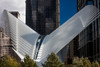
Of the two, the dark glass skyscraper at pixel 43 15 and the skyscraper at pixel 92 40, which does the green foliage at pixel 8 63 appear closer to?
the skyscraper at pixel 92 40

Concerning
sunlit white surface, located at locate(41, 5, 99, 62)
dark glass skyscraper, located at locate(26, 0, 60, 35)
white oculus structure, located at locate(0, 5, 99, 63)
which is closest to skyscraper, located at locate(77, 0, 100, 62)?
sunlit white surface, located at locate(41, 5, 99, 62)

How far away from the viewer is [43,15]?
150500 mm

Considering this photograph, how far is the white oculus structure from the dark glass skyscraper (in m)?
77.6

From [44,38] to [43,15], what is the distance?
80.7m

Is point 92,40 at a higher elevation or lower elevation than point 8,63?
lower

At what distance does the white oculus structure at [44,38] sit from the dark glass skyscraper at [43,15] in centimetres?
7764

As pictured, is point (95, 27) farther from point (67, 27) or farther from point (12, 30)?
point (12, 30)

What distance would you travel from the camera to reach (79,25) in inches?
2515

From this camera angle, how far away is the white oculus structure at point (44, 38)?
6259 cm

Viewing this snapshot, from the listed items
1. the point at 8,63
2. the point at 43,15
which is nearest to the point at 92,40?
the point at 8,63

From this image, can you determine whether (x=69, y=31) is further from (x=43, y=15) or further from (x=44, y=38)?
(x=43, y=15)

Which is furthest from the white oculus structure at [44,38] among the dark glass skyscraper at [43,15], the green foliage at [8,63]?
the dark glass skyscraper at [43,15]

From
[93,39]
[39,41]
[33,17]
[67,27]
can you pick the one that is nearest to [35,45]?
[39,41]

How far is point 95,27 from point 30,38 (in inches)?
541
